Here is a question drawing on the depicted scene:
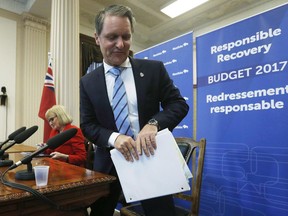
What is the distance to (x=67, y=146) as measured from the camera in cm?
214

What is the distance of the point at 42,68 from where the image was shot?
4.66m

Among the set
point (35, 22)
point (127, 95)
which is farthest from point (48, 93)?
point (127, 95)

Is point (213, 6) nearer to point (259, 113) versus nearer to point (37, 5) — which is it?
point (37, 5)

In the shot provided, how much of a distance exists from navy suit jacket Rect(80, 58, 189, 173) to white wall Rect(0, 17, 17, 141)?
379 cm

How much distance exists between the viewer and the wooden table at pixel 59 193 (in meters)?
0.77

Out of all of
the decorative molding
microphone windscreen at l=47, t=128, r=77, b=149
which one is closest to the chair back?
microphone windscreen at l=47, t=128, r=77, b=149

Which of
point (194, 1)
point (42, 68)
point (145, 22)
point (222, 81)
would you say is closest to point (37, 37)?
point (42, 68)

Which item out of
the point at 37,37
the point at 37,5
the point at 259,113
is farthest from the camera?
the point at 37,37

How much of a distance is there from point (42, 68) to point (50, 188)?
4316 mm

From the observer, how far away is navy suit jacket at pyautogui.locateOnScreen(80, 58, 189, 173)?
3.23ft

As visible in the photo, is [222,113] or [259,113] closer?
[259,113]

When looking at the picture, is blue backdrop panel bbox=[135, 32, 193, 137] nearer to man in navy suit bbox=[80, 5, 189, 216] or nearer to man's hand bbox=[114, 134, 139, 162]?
man in navy suit bbox=[80, 5, 189, 216]

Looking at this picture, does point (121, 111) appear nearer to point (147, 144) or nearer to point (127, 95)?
point (127, 95)

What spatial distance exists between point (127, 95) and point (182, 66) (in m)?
1.50
